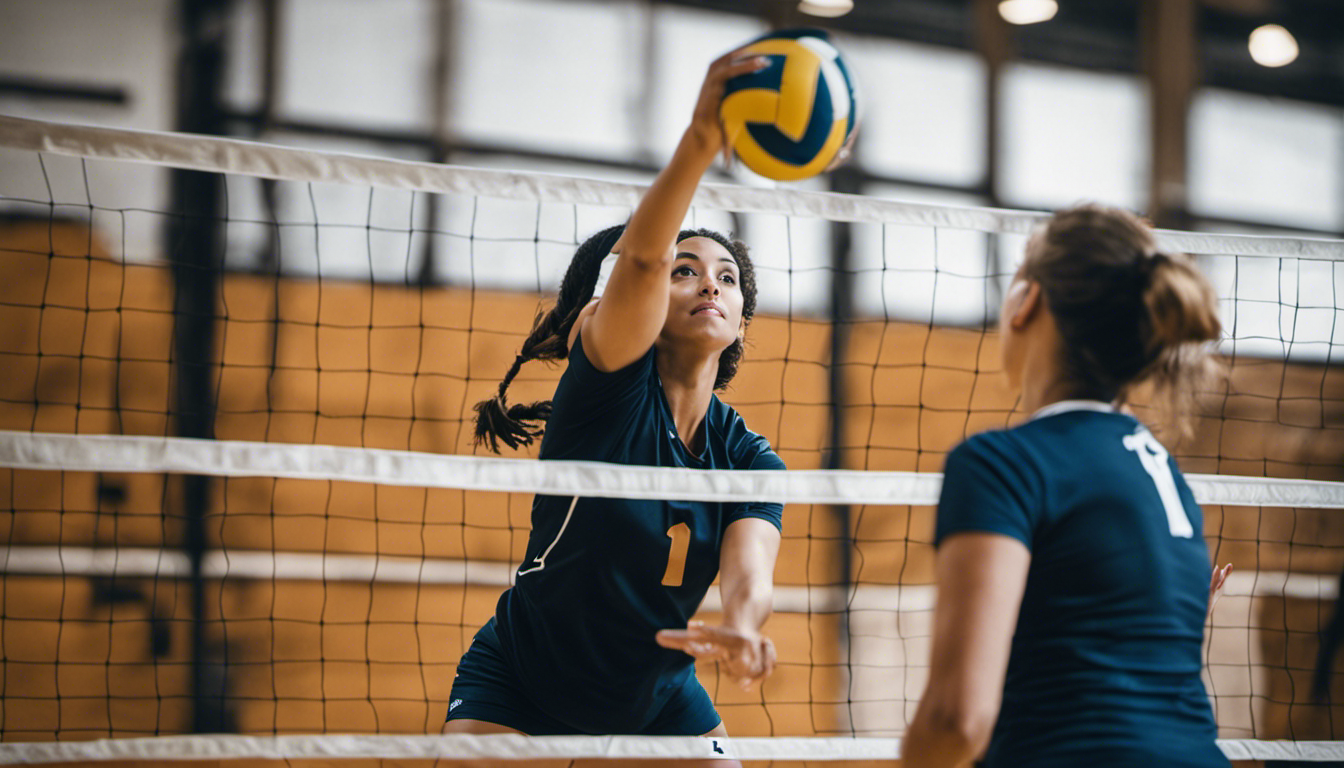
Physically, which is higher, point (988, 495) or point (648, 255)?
point (648, 255)

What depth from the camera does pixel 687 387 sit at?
207cm

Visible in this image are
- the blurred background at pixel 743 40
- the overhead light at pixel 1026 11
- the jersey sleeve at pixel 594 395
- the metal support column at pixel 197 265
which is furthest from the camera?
the overhead light at pixel 1026 11

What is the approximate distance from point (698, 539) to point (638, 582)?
0.17 m

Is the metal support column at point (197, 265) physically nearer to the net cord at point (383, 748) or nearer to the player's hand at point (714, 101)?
the net cord at point (383, 748)

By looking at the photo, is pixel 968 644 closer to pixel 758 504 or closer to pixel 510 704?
pixel 758 504

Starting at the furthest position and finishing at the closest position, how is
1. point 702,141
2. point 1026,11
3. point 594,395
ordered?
point 1026,11
point 594,395
point 702,141

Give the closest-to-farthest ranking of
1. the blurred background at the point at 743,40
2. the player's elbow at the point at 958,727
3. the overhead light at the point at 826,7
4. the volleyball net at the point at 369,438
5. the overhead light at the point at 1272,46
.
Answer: the player's elbow at the point at 958,727 → the volleyball net at the point at 369,438 → the blurred background at the point at 743,40 → the overhead light at the point at 826,7 → the overhead light at the point at 1272,46

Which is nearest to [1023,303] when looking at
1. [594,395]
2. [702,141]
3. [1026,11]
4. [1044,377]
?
[1044,377]

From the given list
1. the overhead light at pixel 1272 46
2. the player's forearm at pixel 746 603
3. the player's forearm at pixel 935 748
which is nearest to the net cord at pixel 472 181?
the player's forearm at pixel 746 603

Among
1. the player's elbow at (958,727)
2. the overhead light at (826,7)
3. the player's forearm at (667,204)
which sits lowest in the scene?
the player's elbow at (958,727)

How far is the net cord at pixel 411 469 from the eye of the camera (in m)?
1.89

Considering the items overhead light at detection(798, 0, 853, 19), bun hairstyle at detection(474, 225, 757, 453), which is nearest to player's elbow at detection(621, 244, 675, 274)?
bun hairstyle at detection(474, 225, 757, 453)

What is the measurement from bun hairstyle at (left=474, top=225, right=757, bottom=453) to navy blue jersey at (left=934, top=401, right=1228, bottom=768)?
120 centimetres

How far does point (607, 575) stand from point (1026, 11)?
4821mm
